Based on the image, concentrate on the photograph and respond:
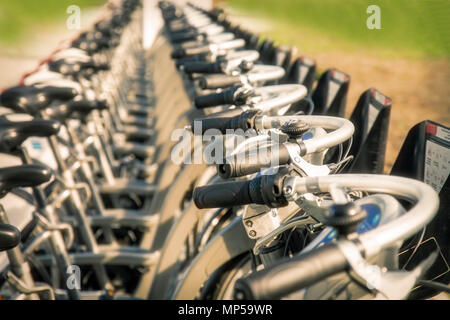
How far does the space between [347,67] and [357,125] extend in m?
8.68

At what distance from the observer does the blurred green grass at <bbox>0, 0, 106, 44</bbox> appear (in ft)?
13.7

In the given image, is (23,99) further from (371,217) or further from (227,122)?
(371,217)

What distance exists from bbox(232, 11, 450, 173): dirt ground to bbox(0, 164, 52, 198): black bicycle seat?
323cm

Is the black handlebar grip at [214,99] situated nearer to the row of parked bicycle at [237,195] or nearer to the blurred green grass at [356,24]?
the row of parked bicycle at [237,195]

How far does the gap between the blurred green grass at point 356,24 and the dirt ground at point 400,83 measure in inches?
12.1

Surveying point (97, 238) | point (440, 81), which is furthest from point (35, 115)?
point (440, 81)

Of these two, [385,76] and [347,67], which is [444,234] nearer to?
[385,76]

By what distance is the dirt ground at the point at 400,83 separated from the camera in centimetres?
594

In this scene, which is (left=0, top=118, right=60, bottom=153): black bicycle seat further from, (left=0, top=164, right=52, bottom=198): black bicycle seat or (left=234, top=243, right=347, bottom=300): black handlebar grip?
(left=234, top=243, right=347, bottom=300): black handlebar grip

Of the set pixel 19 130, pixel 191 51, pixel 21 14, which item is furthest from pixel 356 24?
pixel 19 130

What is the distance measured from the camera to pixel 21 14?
4.39 meters

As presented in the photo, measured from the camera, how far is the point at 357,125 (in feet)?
5.26

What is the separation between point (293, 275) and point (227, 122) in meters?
0.70

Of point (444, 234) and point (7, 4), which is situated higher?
point (7, 4)
